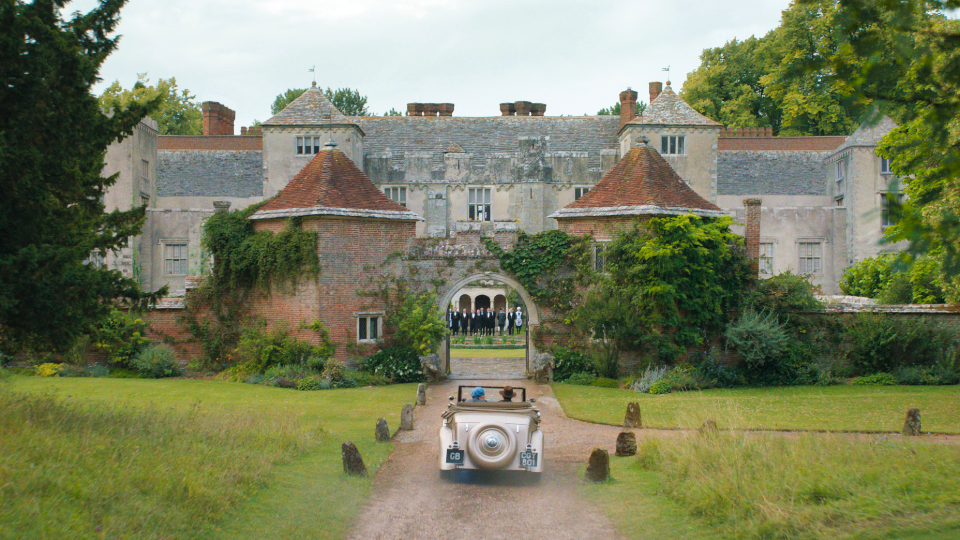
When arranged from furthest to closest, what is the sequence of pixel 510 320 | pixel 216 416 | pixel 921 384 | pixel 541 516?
pixel 510 320 → pixel 921 384 → pixel 216 416 → pixel 541 516

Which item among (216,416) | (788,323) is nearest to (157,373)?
(216,416)

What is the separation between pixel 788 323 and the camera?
21266 millimetres

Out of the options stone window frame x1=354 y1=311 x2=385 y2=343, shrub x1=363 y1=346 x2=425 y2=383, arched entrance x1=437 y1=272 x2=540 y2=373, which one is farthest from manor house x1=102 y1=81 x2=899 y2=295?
shrub x1=363 y1=346 x2=425 y2=383

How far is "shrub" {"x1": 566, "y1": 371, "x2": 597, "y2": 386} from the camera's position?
20.5 metres

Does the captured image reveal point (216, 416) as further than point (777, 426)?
No

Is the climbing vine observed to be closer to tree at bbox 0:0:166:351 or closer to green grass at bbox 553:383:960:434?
green grass at bbox 553:383:960:434

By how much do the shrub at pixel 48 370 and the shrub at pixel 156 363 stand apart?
1820 millimetres

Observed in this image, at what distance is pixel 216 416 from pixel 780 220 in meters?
29.7

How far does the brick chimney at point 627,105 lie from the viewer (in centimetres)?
3681

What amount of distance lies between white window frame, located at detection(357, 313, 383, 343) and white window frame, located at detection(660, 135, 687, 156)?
1800cm

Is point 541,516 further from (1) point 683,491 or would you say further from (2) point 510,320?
(2) point 510,320

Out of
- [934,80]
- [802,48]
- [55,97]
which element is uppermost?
[802,48]

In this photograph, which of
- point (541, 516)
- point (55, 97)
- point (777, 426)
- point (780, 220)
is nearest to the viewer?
point (541, 516)

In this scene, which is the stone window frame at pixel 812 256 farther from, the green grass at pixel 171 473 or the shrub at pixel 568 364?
the green grass at pixel 171 473
